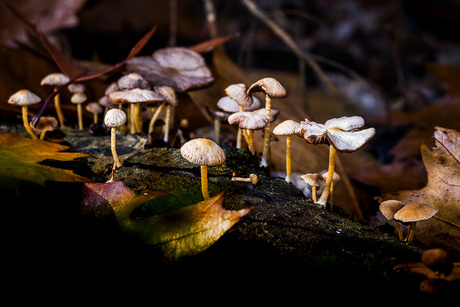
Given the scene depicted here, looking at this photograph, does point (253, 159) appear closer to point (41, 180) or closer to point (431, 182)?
point (431, 182)

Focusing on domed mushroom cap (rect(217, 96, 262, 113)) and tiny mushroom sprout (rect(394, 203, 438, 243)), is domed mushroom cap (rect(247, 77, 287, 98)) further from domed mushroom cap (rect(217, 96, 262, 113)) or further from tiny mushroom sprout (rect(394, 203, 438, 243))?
tiny mushroom sprout (rect(394, 203, 438, 243))

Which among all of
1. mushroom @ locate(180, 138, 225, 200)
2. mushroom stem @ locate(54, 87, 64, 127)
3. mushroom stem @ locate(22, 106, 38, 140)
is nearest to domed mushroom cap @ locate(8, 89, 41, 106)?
mushroom stem @ locate(22, 106, 38, 140)

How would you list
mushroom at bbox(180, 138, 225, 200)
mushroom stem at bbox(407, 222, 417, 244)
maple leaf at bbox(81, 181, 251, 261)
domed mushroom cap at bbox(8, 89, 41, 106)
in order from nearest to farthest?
1. maple leaf at bbox(81, 181, 251, 261)
2. mushroom at bbox(180, 138, 225, 200)
3. mushroom stem at bbox(407, 222, 417, 244)
4. domed mushroom cap at bbox(8, 89, 41, 106)

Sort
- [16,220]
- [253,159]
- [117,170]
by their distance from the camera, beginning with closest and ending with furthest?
[16,220] < [117,170] < [253,159]

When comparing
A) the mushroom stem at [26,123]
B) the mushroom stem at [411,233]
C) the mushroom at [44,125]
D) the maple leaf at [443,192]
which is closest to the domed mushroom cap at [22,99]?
the mushroom stem at [26,123]

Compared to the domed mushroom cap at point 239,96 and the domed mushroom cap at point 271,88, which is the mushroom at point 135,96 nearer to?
the domed mushroom cap at point 239,96

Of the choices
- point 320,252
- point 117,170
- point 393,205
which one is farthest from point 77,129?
point 393,205

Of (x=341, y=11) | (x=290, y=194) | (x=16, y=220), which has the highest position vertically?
(x=341, y=11)

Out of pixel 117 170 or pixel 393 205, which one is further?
pixel 117 170
